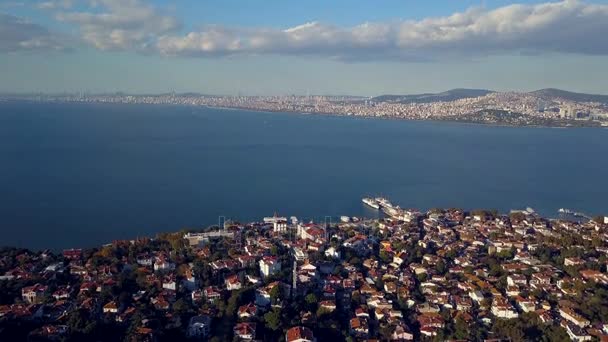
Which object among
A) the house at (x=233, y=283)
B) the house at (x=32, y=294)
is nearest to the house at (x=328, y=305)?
the house at (x=233, y=283)

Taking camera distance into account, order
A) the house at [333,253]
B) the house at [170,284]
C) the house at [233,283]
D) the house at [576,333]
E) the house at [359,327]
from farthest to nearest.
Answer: the house at [333,253] → the house at [233,283] → the house at [170,284] → the house at [359,327] → the house at [576,333]

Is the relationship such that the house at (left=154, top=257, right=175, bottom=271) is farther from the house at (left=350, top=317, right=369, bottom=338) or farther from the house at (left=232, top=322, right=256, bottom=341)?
the house at (left=350, top=317, right=369, bottom=338)

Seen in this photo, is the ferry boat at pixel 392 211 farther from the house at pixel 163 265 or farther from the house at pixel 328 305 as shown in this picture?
the house at pixel 163 265

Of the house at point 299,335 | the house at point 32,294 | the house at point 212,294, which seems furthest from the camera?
the house at point 212,294

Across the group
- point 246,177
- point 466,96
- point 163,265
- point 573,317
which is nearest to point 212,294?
point 163,265

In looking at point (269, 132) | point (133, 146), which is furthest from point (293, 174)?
point (269, 132)

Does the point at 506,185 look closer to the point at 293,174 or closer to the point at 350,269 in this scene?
the point at 293,174
